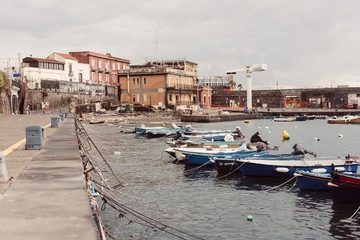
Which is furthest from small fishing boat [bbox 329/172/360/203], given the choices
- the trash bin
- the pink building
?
the pink building

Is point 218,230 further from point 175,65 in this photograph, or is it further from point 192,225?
point 175,65

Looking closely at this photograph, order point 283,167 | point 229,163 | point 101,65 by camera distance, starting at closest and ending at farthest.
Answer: point 283,167
point 229,163
point 101,65

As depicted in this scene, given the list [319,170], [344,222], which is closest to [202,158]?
[319,170]

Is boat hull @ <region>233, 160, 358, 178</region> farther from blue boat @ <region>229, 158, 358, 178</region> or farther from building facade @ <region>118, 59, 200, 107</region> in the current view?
building facade @ <region>118, 59, 200, 107</region>

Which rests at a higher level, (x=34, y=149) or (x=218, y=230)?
(x=34, y=149)

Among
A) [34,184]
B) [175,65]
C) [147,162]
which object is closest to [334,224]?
[34,184]

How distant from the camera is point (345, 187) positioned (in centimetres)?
1908

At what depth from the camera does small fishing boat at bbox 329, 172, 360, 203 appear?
18.9 meters

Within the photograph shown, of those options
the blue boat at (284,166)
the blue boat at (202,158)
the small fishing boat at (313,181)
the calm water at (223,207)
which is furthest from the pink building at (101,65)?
the small fishing boat at (313,181)

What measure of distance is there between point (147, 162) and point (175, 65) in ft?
283

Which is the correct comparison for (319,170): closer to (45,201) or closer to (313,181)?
(313,181)

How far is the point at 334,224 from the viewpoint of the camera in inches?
673

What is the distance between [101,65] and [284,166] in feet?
300

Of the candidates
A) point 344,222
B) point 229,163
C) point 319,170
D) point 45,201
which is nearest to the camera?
point 45,201
